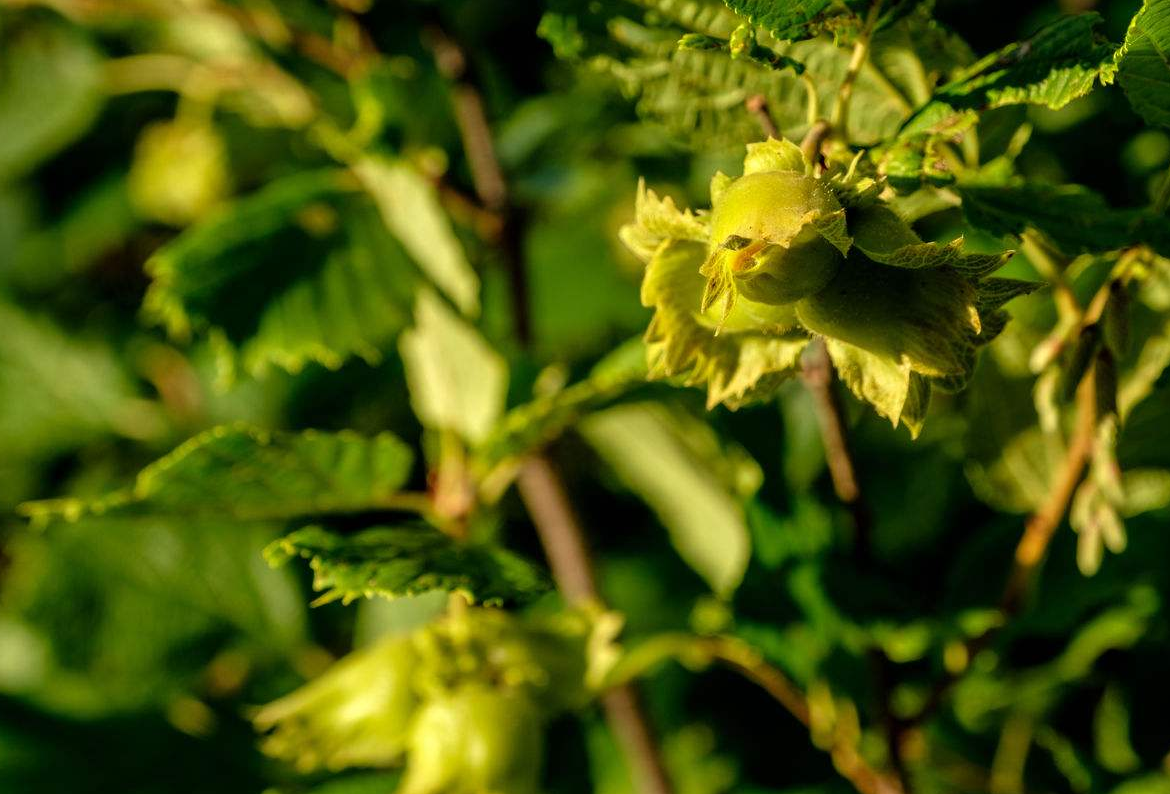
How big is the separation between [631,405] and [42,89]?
1132 millimetres

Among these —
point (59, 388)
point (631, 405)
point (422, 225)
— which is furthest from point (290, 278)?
point (59, 388)

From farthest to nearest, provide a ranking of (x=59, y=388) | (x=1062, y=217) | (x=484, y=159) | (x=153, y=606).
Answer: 1. (x=59, y=388)
2. (x=153, y=606)
3. (x=484, y=159)
4. (x=1062, y=217)

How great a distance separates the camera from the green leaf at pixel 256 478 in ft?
2.44

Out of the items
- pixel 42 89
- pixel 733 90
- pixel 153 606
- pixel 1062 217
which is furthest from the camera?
pixel 42 89

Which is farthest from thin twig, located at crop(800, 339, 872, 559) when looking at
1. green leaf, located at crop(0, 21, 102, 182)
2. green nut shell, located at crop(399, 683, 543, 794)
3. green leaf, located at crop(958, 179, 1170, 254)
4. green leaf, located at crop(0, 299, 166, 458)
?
green leaf, located at crop(0, 299, 166, 458)

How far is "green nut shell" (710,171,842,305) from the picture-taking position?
0.46 metres

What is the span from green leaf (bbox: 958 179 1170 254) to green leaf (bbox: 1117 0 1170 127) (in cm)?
5

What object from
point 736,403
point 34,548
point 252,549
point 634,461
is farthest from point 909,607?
point 34,548

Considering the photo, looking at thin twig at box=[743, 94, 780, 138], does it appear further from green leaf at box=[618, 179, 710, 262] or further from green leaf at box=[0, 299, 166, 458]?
green leaf at box=[0, 299, 166, 458]

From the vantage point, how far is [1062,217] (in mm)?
566

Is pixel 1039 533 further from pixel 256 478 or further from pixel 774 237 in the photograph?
pixel 256 478

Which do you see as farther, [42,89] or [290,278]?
[42,89]

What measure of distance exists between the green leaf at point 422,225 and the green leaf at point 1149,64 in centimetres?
56

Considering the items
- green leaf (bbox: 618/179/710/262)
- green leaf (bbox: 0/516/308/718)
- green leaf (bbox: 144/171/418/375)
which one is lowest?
green leaf (bbox: 0/516/308/718)
